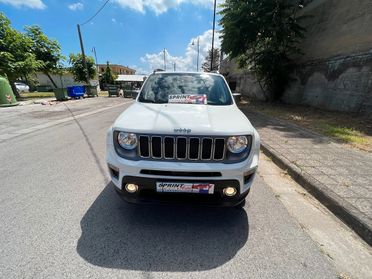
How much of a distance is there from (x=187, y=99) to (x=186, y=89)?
36 centimetres

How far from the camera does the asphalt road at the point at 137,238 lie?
1.94m

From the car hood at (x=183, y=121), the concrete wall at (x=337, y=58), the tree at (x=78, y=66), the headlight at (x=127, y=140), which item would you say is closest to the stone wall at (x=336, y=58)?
the concrete wall at (x=337, y=58)

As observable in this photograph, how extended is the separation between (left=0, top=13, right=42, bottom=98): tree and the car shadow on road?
21155 mm

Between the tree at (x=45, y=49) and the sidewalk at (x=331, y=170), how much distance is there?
26847mm

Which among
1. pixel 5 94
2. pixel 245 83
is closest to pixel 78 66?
pixel 5 94

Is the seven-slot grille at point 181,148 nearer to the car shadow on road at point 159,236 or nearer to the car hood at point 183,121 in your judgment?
the car hood at point 183,121

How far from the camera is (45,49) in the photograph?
24.9m

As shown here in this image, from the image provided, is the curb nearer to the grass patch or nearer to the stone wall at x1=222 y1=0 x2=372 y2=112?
the grass patch

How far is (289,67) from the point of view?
13.8m

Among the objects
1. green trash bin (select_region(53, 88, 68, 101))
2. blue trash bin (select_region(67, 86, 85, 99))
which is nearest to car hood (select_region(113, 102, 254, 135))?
green trash bin (select_region(53, 88, 68, 101))

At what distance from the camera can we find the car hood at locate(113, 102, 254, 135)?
224cm

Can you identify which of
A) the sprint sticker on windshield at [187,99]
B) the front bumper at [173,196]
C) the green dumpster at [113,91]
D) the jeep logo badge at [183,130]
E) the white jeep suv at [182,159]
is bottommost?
the green dumpster at [113,91]

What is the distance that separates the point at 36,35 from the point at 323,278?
3129 cm

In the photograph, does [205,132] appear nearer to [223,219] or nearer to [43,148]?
[223,219]
